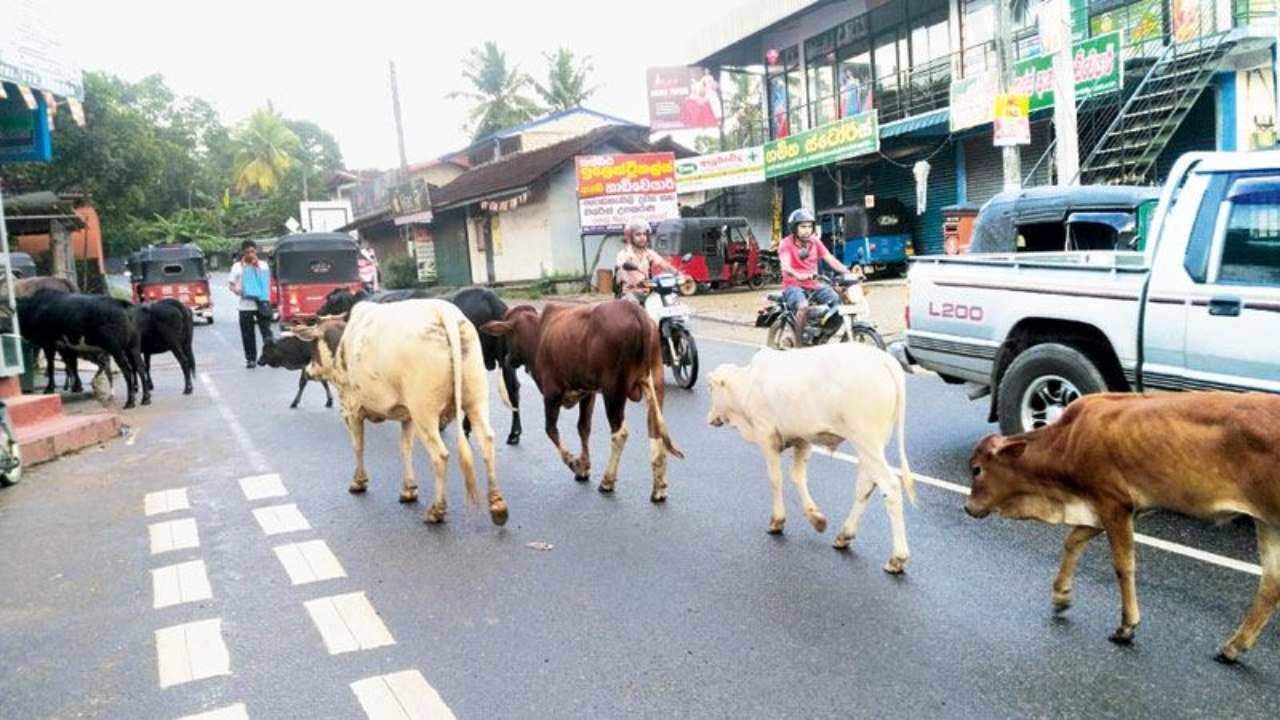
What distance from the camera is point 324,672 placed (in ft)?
14.1

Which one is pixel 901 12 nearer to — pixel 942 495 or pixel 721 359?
pixel 721 359

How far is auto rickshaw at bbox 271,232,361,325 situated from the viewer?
73.7ft

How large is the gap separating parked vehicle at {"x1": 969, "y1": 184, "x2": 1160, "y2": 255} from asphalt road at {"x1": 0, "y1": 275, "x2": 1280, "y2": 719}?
2397 mm

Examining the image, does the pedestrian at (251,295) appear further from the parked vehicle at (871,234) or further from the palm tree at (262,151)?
the palm tree at (262,151)

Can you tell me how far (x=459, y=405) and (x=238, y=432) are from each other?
5155mm

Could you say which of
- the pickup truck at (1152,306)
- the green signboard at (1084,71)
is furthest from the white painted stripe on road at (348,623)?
the green signboard at (1084,71)

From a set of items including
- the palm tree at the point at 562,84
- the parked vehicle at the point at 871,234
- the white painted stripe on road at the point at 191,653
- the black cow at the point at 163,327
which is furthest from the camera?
the palm tree at the point at 562,84

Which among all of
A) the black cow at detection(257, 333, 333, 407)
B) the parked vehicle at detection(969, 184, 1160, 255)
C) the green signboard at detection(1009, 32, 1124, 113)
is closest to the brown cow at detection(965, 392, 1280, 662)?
the parked vehicle at detection(969, 184, 1160, 255)

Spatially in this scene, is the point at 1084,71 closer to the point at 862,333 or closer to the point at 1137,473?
the point at 862,333

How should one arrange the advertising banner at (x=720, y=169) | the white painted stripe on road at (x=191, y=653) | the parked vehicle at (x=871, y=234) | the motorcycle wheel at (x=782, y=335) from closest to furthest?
the white painted stripe on road at (x=191, y=653), the motorcycle wheel at (x=782, y=335), the parked vehicle at (x=871, y=234), the advertising banner at (x=720, y=169)

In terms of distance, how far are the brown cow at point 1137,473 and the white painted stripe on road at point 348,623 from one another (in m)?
2.93

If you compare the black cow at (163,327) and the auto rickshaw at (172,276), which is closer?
the black cow at (163,327)

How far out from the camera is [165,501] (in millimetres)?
7602

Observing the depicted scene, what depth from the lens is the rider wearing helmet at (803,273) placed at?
35.0ft
